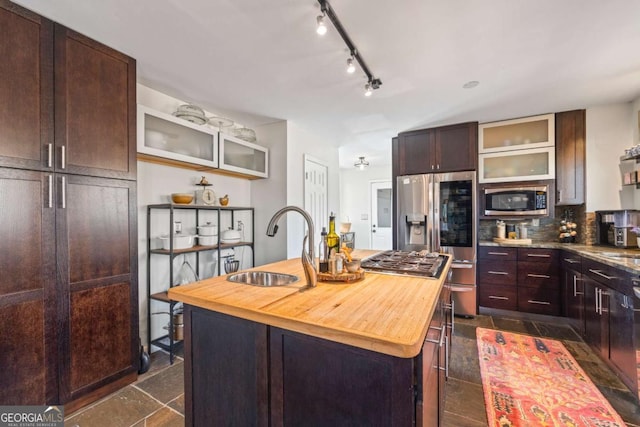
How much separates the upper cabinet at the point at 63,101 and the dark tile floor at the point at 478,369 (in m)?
2.81

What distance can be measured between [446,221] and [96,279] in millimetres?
3556

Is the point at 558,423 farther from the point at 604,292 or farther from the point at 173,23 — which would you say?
the point at 173,23

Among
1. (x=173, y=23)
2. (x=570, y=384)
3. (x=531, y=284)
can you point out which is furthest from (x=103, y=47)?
(x=531, y=284)

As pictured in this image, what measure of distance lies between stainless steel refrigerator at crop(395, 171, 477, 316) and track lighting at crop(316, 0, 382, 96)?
5.54 ft

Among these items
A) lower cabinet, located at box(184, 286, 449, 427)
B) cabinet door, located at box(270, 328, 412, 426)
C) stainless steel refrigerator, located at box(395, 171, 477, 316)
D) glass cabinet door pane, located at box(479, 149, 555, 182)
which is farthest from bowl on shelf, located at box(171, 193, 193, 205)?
glass cabinet door pane, located at box(479, 149, 555, 182)

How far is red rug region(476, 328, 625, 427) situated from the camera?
1692 millimetres

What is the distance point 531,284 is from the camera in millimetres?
3180

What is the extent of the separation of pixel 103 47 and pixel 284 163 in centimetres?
194

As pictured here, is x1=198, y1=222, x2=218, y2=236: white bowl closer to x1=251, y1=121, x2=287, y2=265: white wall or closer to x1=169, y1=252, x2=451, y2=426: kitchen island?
x1=251, y1=121, x2=287, y2=265: white wall

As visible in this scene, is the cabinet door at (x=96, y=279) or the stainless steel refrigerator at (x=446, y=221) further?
the stainless steel refrigerator at (x=446, y=221)

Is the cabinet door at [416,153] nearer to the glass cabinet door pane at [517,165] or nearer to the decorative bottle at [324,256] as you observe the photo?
the glass cabinet door pane at [517,165]

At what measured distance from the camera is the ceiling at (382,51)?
1605mm

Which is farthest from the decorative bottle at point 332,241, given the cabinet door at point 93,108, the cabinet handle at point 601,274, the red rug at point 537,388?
the cabinet handle at point 601,274

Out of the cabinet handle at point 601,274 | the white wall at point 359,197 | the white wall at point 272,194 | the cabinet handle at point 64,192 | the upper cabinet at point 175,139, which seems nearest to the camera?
the cabinet handle at point 64,192
